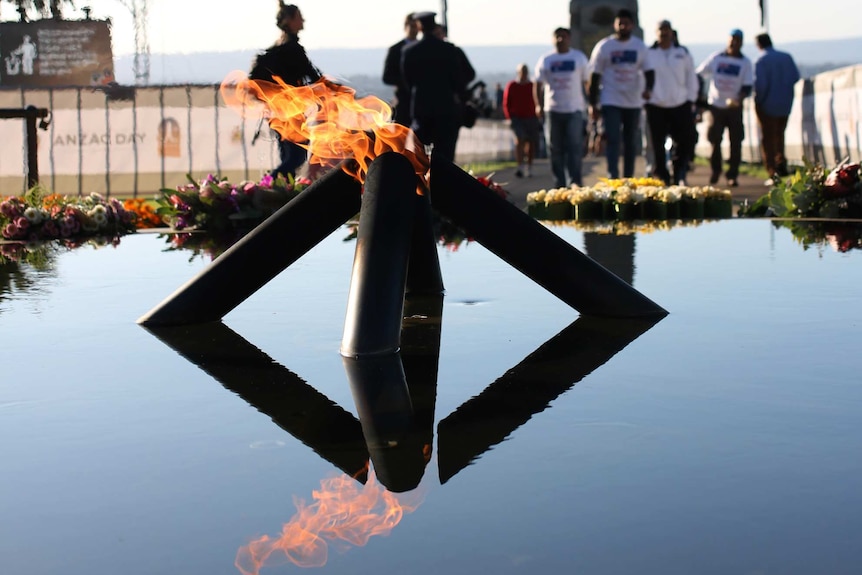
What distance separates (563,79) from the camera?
55.3ft

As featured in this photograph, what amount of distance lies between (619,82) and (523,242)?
10481 millimetres

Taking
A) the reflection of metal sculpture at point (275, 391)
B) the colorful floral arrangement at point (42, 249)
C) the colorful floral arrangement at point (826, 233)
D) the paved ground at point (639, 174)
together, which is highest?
the reflection of metal sculpture at point (275, 391)

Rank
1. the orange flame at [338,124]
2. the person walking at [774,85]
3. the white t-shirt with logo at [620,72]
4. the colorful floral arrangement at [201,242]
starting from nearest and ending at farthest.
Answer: the orange flame at [338,124]
the colorful floral arrangement at [201,242]
the white t-shirt with logo at [620,72]
the person walking at [774,85]

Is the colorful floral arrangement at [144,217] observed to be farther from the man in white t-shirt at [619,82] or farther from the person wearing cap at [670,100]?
the person wearing cap at [670,100]

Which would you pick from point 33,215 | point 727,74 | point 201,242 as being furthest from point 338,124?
point 727,74

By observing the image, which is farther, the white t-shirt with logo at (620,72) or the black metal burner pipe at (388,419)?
the white t-shirt with logo at (620,72)

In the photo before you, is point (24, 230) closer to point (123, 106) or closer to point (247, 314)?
point (247, 314)

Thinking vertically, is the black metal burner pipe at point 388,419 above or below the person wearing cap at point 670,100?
below

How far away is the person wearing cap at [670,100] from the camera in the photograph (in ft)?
57.1

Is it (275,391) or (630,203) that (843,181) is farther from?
(275,391)

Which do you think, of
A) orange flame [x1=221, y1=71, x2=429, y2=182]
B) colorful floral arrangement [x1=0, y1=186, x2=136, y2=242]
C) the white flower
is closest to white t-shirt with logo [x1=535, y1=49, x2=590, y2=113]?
colorful floral arrangement [x1=0, y1=186, x2=136, y2=242]

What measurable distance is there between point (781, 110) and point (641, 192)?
7370mm

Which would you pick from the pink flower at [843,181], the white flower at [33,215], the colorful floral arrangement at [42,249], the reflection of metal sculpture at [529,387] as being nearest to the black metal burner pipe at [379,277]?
the reflection of metal sculpture at [529,387]

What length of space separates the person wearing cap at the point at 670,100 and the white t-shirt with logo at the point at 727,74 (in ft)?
6.42
